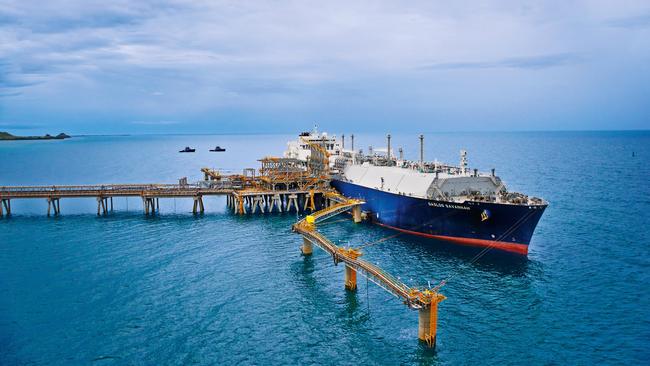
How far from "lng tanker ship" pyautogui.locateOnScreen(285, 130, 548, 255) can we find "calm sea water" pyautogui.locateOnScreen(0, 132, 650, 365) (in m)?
2.43

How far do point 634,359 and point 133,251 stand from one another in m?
47.4

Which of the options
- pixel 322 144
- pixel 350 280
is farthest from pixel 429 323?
pixel 322 144

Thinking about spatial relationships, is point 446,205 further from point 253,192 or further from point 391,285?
point 253,192

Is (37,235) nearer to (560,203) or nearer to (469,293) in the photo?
(469,293)

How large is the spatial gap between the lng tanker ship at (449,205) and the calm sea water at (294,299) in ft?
7.98

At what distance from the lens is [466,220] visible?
51.4 m

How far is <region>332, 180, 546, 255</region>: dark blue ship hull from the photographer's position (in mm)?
47750

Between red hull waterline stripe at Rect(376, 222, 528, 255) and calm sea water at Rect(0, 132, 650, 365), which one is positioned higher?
red hull waterline stripe at Rect(376, 222, 528, 255)

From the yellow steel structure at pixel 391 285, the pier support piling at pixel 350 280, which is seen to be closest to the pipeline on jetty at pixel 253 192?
the yellow steel structure at pixel 391 285

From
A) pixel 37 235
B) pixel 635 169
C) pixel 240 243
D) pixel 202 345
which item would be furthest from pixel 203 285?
pixel 635 169

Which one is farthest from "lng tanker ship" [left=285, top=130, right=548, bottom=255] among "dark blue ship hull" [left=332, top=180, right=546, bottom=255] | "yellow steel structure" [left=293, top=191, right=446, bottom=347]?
"yellow steel structure" [left=293, top=191, right=446, bottom=347]

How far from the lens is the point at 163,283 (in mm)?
42344

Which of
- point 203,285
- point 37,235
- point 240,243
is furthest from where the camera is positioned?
point 37,235

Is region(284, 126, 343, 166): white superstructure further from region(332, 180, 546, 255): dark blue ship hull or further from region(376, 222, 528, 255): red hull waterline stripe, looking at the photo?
region(376, 222, 528, 255): red hull waterline stripe
